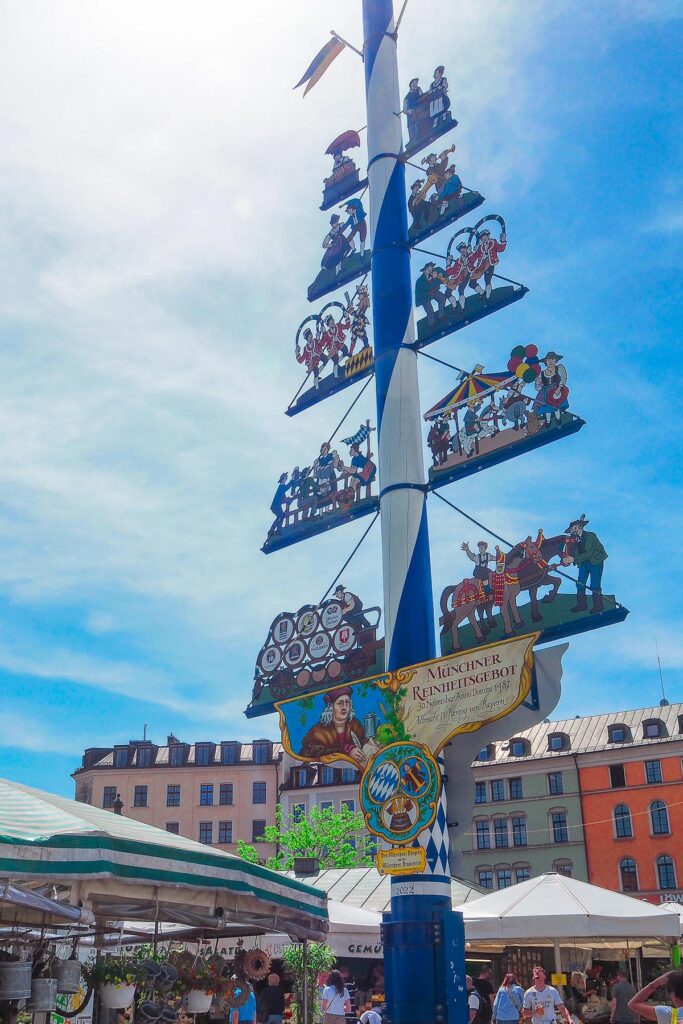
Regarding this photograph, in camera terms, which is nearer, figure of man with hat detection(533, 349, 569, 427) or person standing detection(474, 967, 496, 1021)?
figure of man with hat detection(533, 349, 569, 427)

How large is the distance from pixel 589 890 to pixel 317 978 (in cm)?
Result: 530

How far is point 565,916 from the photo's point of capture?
654 inches

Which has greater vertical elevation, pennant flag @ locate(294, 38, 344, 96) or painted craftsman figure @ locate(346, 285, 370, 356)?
pennant flag @ locate(294, 38, 344, 96)

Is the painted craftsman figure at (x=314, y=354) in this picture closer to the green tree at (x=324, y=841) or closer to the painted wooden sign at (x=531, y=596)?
the painted wooden sign at (x=531, y=596)

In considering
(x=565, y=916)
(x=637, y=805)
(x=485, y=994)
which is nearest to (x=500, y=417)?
(x=565, y=916)

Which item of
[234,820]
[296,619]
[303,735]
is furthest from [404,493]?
[234,820]

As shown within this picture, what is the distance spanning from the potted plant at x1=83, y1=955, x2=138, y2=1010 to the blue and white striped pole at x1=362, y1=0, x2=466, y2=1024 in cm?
414

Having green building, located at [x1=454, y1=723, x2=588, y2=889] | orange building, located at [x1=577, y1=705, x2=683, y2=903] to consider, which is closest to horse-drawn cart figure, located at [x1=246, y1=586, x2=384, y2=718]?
orange building, located at [x1=577, y1=705, x2=683, y2=903]

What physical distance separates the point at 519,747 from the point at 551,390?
182 feet

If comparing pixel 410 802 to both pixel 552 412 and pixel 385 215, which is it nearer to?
pixel 552 412

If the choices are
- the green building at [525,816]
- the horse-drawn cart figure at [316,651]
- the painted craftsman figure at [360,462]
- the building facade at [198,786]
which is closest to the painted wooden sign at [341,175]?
the painted craftsman figure at [360,462]

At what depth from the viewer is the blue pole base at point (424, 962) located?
13211 mm

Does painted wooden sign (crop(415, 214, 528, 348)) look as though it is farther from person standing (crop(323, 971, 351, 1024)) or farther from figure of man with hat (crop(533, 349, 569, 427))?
person standing (crop(323, 971, 351, 1024))

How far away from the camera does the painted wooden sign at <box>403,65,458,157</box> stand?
18.4 metres
